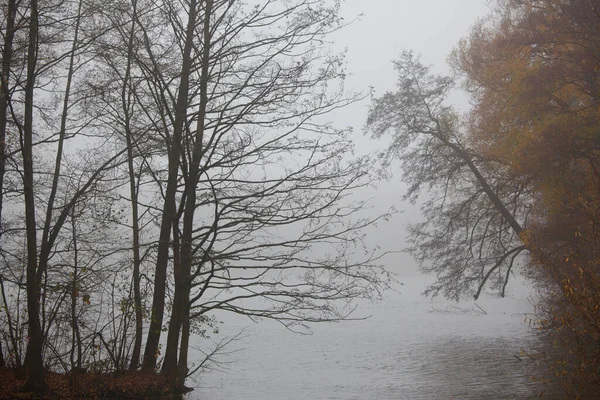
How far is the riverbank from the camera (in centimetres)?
869

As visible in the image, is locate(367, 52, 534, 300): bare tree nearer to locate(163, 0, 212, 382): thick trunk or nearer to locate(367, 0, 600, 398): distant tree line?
locate(367, 0, 600, 398): distant tree line

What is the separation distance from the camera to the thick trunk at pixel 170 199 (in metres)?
8.74

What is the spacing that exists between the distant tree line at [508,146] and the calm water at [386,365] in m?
1.67

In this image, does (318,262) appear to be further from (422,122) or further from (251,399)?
(422,122)

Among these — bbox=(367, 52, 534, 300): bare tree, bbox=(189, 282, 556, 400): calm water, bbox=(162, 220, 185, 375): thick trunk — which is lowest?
bbox=(189, 282, 556, 400): calm water

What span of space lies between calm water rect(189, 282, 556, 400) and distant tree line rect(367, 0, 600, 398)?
1.67 metres

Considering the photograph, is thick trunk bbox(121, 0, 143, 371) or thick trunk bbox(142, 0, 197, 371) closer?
thick trunk bbox(142, 0, 197, 371)

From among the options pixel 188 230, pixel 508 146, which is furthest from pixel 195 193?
pixel 508 146

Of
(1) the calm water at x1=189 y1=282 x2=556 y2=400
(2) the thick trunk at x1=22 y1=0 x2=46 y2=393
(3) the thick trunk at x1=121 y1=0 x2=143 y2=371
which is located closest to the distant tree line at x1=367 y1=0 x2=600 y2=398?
(1) the calm water at x1=189 y1=282 x2=556 y2=400

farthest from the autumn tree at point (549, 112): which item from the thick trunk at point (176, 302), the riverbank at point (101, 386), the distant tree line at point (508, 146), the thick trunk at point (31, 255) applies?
the thick trunk at point (31, 255)

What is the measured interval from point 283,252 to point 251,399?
13.7 ft

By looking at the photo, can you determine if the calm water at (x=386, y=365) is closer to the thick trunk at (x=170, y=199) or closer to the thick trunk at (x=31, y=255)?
the thick trunk at (x=170, y=199)

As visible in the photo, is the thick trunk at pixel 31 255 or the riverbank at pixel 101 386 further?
the riverbank at pixel 101 386

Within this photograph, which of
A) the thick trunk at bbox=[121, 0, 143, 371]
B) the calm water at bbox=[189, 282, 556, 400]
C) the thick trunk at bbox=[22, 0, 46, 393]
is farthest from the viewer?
the calm water at bbox=[189, 282, 556, 400]
